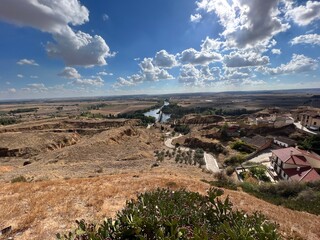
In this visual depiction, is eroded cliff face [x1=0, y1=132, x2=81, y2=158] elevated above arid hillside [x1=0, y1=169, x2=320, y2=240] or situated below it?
below

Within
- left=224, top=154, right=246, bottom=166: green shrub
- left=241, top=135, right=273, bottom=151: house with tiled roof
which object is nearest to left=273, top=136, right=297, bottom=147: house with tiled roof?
left=241, top=135, right=273, bottom=151: house with tiled roof

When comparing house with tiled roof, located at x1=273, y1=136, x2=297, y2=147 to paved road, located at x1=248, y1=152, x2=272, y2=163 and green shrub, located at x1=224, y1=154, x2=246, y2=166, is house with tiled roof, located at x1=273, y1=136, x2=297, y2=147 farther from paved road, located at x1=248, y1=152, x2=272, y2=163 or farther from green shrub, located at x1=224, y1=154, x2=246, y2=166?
green shrub, located at x1=224, y1=154, x2=246, y2=166

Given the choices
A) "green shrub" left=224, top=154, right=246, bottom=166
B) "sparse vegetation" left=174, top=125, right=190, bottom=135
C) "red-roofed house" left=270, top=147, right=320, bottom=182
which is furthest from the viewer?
"sparse vegetation" left=174, top=125, right=190, bottom=135

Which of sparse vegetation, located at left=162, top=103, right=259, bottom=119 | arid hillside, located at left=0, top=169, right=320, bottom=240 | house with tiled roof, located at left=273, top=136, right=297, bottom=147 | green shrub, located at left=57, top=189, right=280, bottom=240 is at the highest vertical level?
green shrub, located at left=57, top=189, right=280, bottom=240

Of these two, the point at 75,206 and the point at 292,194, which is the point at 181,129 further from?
the point at 75,206

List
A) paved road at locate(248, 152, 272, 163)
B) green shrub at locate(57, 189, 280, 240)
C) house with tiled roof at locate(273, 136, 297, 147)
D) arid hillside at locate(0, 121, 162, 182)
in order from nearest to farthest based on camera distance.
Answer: green shrub at locate(57, 189, 280, 240) < arid hillside at locate(0, 121, 162, 182) < paved road at locate(248, 152, 272, 163) < house with tiled roof at locate(273, 136, 297, 147)

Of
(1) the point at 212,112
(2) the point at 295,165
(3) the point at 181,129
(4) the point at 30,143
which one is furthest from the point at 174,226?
(1) the point at 212,112

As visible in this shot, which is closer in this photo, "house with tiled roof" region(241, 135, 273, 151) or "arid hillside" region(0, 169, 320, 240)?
"arid hillside" region(0, 169, 320, 240)

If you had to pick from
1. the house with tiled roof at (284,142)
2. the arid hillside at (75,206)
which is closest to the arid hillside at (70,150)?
the arid hillside at (75,206)
